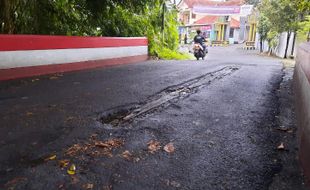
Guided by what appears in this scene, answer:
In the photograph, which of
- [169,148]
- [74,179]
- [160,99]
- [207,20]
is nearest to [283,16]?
[160,99]

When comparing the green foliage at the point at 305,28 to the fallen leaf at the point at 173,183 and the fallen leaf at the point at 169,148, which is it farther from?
the fallen leaf at the point at 173,183

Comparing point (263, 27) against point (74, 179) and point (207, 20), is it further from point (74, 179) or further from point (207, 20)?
point (74, 179)

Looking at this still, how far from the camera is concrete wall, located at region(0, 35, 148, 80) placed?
23.6ft

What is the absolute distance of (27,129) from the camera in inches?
147

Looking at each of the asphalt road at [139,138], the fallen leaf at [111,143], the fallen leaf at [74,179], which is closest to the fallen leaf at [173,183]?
the asphalt road at [139,138]

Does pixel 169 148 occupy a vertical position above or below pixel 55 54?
below

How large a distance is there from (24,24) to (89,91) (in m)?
4.74

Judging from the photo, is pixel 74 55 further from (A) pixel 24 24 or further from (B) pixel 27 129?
(B) pixel 27 129

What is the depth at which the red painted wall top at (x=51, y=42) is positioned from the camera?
7.22m

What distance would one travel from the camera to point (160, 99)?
5.58 meters

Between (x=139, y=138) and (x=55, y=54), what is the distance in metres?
5.83

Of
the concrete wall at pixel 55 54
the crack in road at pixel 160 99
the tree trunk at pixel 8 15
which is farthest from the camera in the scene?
the tree trunk at pixel 8 15

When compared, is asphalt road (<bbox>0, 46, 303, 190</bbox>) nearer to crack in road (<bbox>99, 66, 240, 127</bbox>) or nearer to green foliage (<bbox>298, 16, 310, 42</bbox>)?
crack in road (<bbox>99, 66, 240, 127</bbox>)

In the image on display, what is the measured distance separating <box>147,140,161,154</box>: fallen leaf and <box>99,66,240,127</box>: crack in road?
0.74m
